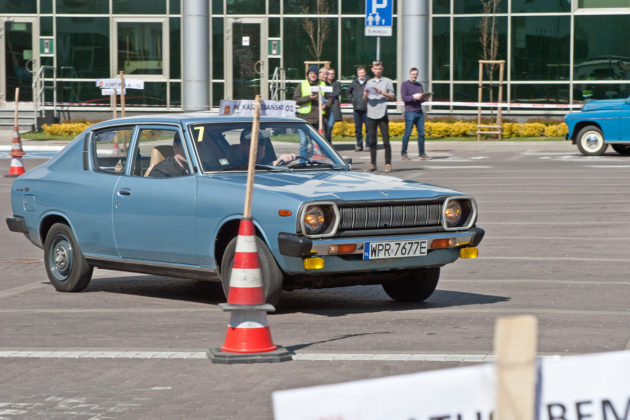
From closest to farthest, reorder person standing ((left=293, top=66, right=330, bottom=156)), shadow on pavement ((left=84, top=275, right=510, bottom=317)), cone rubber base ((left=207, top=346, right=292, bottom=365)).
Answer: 1. cone rubber base ((left=207, top=346, right=292, bottom=365))
2. shadow on pavement ((left=84, top=275, right=510, bottom=317))
3. person standing ((left=293, top=66, right=330, bottom=156))

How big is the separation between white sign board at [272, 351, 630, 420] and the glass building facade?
36.6m

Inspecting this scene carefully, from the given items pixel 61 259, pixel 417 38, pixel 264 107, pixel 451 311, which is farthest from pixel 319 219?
A: pixel 417 38

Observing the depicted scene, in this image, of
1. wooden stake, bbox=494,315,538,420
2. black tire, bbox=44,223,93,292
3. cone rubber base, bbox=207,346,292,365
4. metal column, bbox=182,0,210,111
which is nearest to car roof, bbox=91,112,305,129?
black tire, bbox=44,223,93,292

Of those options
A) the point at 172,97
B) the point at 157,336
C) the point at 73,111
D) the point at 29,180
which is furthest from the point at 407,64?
the point at 157,336

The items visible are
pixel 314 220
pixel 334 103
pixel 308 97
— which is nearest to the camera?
pixel 314 220

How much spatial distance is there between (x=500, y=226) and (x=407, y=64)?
2401 centimetres

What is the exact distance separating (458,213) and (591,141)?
20391 millimetres

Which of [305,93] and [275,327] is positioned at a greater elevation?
[305,93]

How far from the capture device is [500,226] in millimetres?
15703

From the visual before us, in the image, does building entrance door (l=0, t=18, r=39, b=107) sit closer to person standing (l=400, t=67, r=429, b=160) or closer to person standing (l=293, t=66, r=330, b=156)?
person standing (l=400, t=67, r=429, b=160)

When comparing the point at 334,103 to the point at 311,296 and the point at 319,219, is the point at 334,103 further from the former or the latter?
the point at 319,219

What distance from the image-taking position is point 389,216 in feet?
30.1

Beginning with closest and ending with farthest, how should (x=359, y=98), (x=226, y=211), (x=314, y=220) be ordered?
1. (x=314, y=220)
2. (x=226, y=211)
3. (x=359, y=98)

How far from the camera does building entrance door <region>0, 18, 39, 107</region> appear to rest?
135 ft
